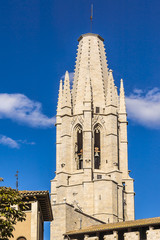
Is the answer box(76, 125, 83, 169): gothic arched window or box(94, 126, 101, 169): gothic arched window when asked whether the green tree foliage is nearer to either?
box(94, 126, 101, 169): gothic arched window

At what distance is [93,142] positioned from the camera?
317 feet

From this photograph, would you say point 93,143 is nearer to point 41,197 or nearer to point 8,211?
point 41,197

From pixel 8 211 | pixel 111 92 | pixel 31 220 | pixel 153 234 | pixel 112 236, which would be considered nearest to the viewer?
pixel 8 211

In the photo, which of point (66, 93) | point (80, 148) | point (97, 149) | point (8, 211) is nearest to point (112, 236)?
point (97, 149)

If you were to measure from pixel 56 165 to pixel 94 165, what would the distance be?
18.7ft

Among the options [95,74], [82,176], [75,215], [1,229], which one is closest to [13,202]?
[1,229]

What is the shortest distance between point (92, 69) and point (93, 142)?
37.3 ft

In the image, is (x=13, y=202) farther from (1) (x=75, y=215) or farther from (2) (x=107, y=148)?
(2) (x=107, y=148)

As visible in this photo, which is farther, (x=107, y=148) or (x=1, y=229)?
(x=107, y=148)

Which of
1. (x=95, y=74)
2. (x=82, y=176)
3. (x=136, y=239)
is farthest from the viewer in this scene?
(x=95, y=74)

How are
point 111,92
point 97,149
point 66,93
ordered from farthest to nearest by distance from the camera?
1. point 66,93
2. point 111,92
3. point 97,149

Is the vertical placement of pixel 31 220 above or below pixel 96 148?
below

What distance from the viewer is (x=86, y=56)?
103 metres

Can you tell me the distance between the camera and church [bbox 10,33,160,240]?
9188 centimetres
